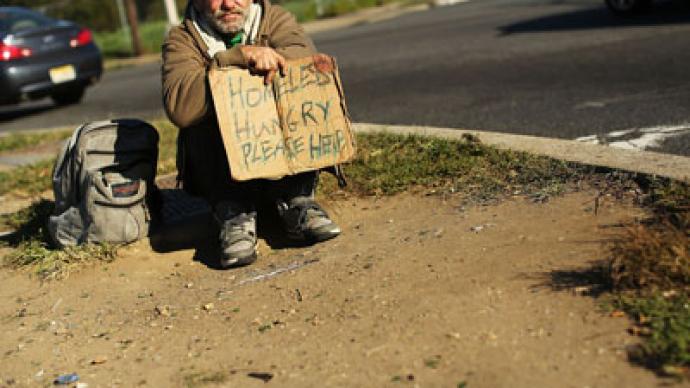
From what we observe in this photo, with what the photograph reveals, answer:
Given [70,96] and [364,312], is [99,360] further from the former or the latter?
[70,96]

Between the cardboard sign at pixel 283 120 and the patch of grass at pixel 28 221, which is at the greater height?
the cardboard sign at pixel 283 120

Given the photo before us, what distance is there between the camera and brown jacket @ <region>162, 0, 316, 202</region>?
398cm

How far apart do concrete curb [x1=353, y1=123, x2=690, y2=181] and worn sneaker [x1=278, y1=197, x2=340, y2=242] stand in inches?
44.5

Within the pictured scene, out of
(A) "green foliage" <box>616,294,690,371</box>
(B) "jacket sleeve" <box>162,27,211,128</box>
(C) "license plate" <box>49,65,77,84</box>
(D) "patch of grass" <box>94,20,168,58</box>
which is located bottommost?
(D) "patch of grass" <box>94,20,168,58</box>

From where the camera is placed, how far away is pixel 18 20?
12.2m

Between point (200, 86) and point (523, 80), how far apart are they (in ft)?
14.4

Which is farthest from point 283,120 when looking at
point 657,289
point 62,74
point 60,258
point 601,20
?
A: point 62,74

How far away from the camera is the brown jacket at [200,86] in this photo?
3977 mm

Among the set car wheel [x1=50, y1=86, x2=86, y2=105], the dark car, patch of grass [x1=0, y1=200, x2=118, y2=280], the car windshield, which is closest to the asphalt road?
car wheel [x1=50, y1=86, x2=86, y2=105]

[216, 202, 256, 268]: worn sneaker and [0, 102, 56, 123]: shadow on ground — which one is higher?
[216, 202, 256, 268]: worn sneaker

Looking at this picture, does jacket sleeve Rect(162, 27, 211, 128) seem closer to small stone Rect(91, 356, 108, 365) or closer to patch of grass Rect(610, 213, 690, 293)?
small stone Rect(91, 356, 108, 365)

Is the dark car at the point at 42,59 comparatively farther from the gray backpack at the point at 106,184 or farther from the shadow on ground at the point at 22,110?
the gray backpack at the point at 106,184

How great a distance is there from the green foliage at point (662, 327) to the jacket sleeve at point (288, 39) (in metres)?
1.92

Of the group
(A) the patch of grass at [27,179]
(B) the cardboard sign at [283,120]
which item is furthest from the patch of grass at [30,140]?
(B) the cardboard sign at [283,120]
